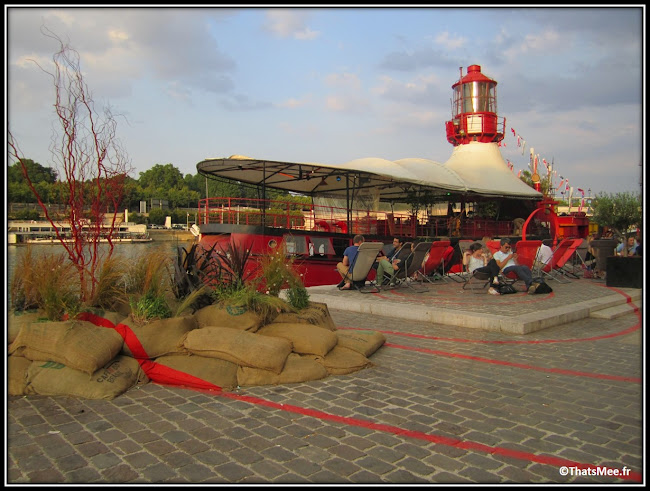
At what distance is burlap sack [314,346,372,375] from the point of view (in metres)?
4.56

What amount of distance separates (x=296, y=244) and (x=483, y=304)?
309 inches

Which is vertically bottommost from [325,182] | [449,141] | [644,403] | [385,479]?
[385,479]

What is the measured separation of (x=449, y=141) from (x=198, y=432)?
25.8 m

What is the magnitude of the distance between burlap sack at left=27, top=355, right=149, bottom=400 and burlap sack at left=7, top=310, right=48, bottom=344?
336 millimetres

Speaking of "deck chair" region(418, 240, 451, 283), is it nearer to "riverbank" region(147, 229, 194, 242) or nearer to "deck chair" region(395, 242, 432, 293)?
"deck chair" region(395, 242, 432, 293)

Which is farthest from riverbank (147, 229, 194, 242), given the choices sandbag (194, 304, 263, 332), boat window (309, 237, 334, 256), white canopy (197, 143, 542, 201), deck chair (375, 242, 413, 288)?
sandbag (194, 304, 263, 332)

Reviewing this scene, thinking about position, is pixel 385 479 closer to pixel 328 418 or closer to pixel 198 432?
pixel 328 418

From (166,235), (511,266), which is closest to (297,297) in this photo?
(511,266)

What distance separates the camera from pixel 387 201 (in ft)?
75.5

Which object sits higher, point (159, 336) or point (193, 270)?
point (193, 270)

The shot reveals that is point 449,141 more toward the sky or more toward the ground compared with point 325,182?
more toward the sky

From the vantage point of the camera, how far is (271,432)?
10.5 feet

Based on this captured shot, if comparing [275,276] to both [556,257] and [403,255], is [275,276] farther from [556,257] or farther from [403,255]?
[556,257]

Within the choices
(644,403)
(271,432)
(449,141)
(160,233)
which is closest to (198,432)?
(271,432)
